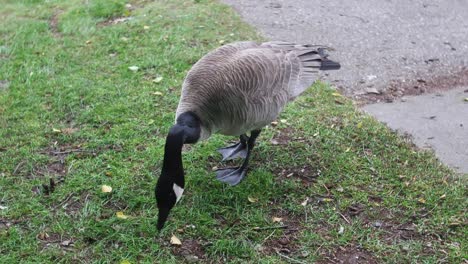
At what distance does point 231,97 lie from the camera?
159 inches

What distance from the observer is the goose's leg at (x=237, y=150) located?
4.90m

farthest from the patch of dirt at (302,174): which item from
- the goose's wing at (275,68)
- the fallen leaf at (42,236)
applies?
the fallen leaf at (42,236)

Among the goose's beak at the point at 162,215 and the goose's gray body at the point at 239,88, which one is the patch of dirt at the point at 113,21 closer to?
the goose's gray body at the point at 239,88

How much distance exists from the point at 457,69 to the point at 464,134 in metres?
1.53

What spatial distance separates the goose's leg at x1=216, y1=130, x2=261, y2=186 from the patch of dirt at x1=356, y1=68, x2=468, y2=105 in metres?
1.65

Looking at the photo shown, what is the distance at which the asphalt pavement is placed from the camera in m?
5.31

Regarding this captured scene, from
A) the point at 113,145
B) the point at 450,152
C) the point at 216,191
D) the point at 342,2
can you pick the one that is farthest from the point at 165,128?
the point at 342,2

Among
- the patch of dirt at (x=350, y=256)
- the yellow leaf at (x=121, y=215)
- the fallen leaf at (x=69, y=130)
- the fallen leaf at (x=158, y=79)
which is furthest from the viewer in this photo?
the fallen leaf at (x=158, y=79)

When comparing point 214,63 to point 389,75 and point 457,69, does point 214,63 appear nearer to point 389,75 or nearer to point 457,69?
point 389,75

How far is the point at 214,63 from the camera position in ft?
14.0

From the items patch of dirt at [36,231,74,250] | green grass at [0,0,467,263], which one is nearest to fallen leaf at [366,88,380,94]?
green grass at [0,0,467,263]

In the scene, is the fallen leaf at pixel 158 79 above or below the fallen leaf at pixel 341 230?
above

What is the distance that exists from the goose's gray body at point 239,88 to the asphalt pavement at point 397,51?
1491mm

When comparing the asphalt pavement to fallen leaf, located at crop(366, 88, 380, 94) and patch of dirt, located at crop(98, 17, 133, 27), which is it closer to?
fallen leaf, located at crop(366, 88, 380, 94)
